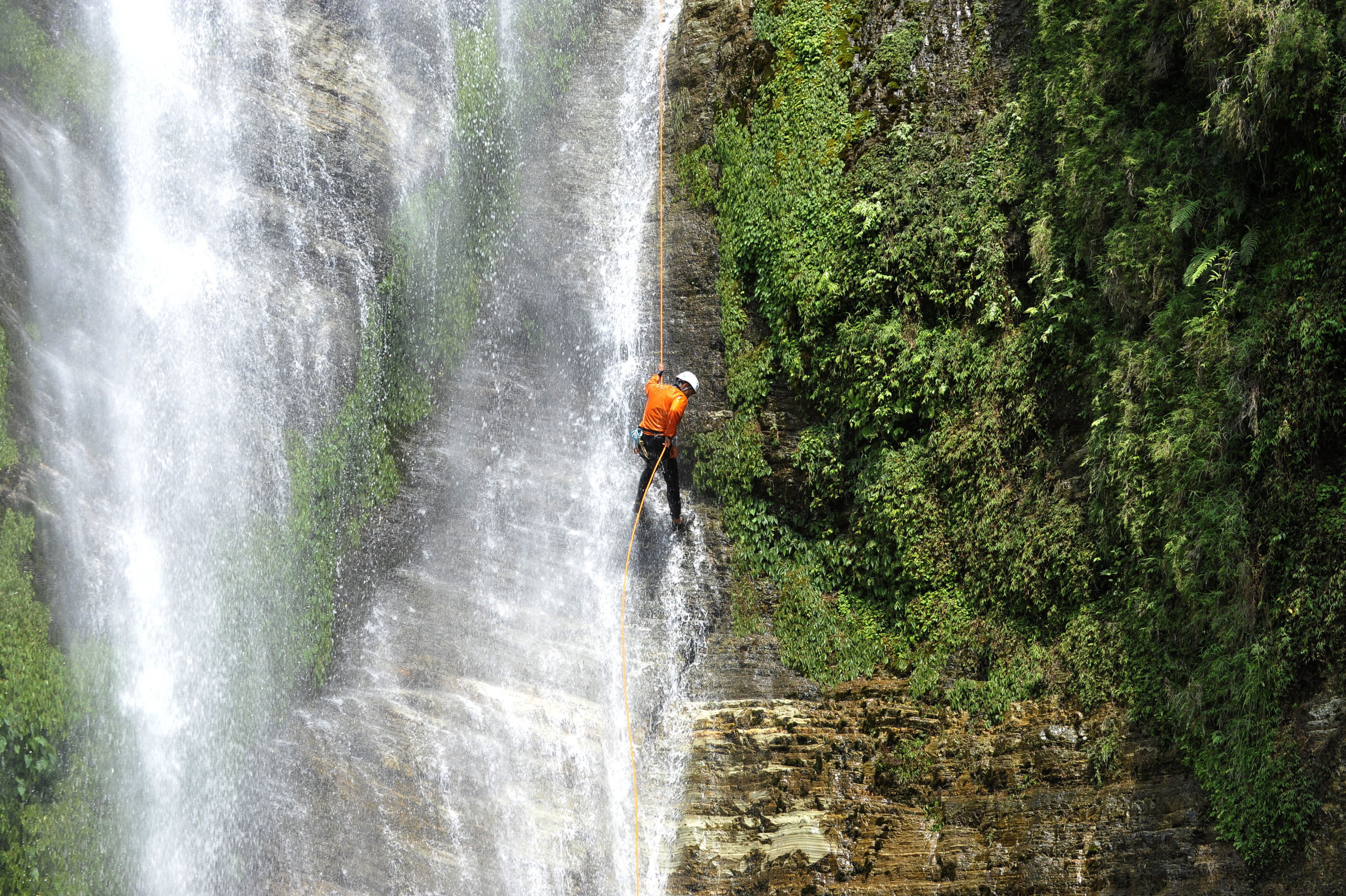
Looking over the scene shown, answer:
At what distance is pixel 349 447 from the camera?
40.3ft

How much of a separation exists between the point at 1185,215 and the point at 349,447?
10.3 metres

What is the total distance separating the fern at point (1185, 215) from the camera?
27.3ft

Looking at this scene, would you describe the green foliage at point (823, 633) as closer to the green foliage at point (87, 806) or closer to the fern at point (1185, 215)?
the fern at point (1185, 215)

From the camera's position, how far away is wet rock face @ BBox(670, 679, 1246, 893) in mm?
8062

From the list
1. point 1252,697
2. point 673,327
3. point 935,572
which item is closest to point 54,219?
point 673,327

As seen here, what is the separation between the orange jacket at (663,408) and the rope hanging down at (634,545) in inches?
9.7

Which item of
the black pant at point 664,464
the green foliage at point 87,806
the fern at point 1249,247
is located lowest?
the green foliage at point 87,806

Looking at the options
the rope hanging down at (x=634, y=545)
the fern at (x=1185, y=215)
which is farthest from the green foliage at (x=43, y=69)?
the fern at (x=1185, y=215)

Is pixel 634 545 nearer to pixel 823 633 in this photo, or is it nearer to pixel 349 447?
pixel 823 633

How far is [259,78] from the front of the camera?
1252 centimetres

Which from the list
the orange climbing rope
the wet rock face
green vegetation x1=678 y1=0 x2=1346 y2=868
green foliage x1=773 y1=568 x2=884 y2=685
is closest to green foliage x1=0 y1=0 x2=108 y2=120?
green vegetation x1=678 y1=0 x2=1346 y2=868

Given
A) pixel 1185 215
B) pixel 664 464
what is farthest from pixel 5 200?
pixel 1185 215

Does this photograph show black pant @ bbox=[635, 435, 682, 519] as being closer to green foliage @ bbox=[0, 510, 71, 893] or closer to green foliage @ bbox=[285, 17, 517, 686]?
green foliage @ bbox=[285, 17, 517, 686]

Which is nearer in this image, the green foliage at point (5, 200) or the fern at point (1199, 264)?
the fern at point (1199, 264)
